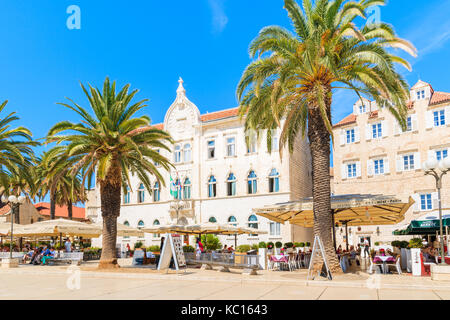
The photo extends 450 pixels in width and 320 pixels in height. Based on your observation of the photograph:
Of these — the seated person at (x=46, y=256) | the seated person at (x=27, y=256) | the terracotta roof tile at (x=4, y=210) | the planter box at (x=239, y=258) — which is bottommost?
the seated person at (x=27, y=256)

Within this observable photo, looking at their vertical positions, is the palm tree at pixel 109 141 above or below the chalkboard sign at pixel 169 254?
above

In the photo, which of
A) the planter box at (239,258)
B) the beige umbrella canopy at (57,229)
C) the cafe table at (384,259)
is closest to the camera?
the cafe table at (384,259)

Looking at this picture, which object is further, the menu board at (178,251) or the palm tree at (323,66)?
the menu board at (178,251)

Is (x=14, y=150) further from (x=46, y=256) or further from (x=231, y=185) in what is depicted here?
(x=231, y=185)

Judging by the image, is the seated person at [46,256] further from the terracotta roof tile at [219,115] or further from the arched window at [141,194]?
the terracotta roof tile at [219,115]

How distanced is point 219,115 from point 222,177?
6.41 m

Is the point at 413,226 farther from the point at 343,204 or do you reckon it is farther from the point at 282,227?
the point at 282,227

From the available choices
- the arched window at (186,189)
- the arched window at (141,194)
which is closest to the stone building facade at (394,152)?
the arched window at (186,189)

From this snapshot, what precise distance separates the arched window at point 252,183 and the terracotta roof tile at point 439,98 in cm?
1604

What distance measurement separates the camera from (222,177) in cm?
4000

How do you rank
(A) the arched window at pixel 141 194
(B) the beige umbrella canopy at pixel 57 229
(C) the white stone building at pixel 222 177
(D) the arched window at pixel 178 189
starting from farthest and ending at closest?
(A) the arched window at pixel 141 194, (D) the arched window at pixel 178 189, (C) the white stone building at pixel 222 177, (B) the beige umbrella canopy at pixel 57 229

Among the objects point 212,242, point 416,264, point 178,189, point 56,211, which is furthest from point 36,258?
point 56,211

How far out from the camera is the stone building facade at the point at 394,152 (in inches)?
1367
